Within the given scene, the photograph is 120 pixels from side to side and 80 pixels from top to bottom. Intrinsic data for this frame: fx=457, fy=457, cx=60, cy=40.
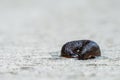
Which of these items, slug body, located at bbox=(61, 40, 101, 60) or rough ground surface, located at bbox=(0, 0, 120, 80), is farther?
slug body, located at bbox=(61, 40, 101, 60)

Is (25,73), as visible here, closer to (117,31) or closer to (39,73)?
(39,73)

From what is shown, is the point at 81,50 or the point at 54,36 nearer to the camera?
the point at 81,50

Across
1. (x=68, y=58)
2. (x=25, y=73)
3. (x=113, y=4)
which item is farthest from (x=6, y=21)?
(x=25, y=73)

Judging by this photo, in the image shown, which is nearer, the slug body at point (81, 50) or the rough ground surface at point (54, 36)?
the rough ground surface at point (54, 36)
